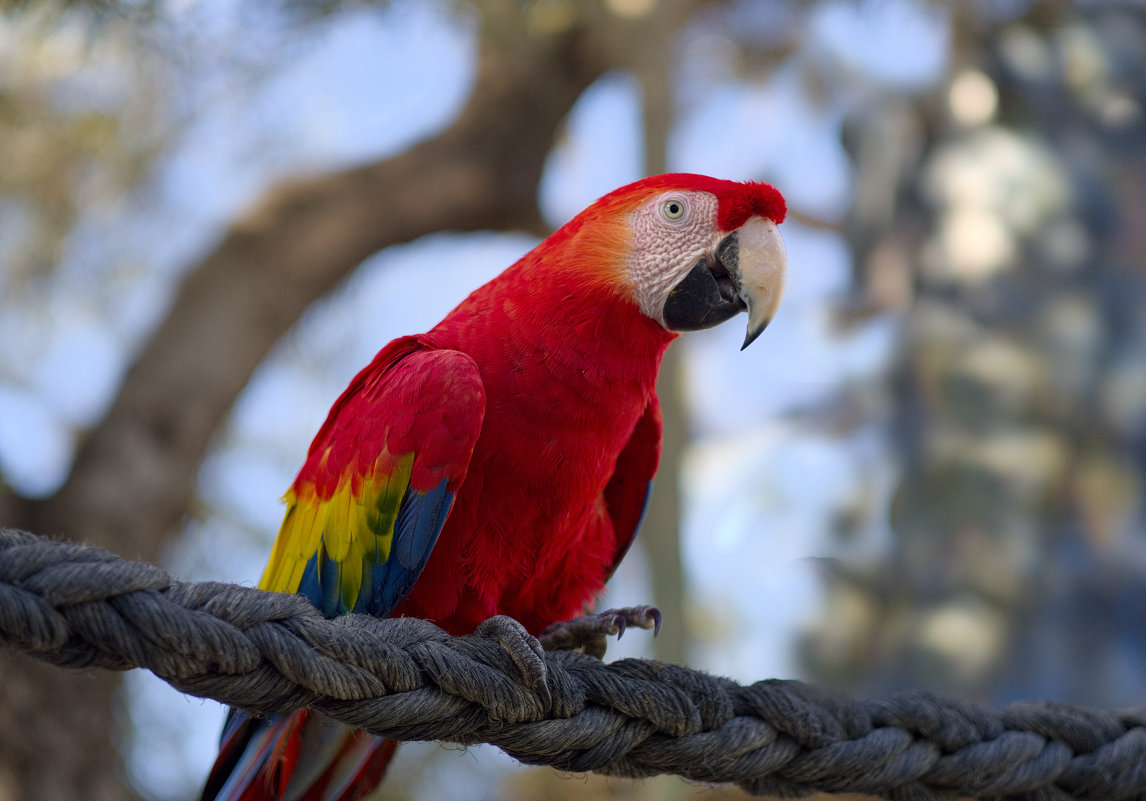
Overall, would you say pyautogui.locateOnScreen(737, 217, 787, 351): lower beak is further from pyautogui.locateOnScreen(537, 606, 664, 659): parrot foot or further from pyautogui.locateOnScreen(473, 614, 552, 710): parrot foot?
pyautogui.locateOnScreen(473, 614, 552, 710): parrot foot

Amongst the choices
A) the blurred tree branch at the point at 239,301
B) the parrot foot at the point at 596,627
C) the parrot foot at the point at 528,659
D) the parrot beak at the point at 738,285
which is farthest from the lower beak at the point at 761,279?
the blurred tree branch at the point at 239,301

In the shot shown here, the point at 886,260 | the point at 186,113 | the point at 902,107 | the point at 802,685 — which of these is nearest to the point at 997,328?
the point at 886,260

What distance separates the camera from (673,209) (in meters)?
1.38

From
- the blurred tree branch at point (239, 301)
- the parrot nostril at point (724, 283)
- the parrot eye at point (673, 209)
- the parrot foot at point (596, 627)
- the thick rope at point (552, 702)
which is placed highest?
the blurred tree branch at point (239, 301)

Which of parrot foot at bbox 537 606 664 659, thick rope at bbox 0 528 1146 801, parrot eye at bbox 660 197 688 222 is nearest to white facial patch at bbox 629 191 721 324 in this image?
parrot eye at bbox 660 197 688 222

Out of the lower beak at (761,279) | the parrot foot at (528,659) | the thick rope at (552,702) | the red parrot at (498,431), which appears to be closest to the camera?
the thick rope at (552,702)

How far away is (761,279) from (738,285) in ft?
0.12

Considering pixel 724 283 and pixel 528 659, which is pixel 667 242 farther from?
pixel 528 659

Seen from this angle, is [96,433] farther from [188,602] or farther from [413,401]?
[188,602]

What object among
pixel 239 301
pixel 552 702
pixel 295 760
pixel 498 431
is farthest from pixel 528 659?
pixel 239 301

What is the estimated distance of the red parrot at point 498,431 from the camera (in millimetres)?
1239

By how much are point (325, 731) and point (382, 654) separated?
0.61 meters

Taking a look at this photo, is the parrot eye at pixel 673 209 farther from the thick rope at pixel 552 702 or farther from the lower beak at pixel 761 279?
the thick rope at pixel 552 702

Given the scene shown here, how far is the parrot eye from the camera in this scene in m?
1.37
